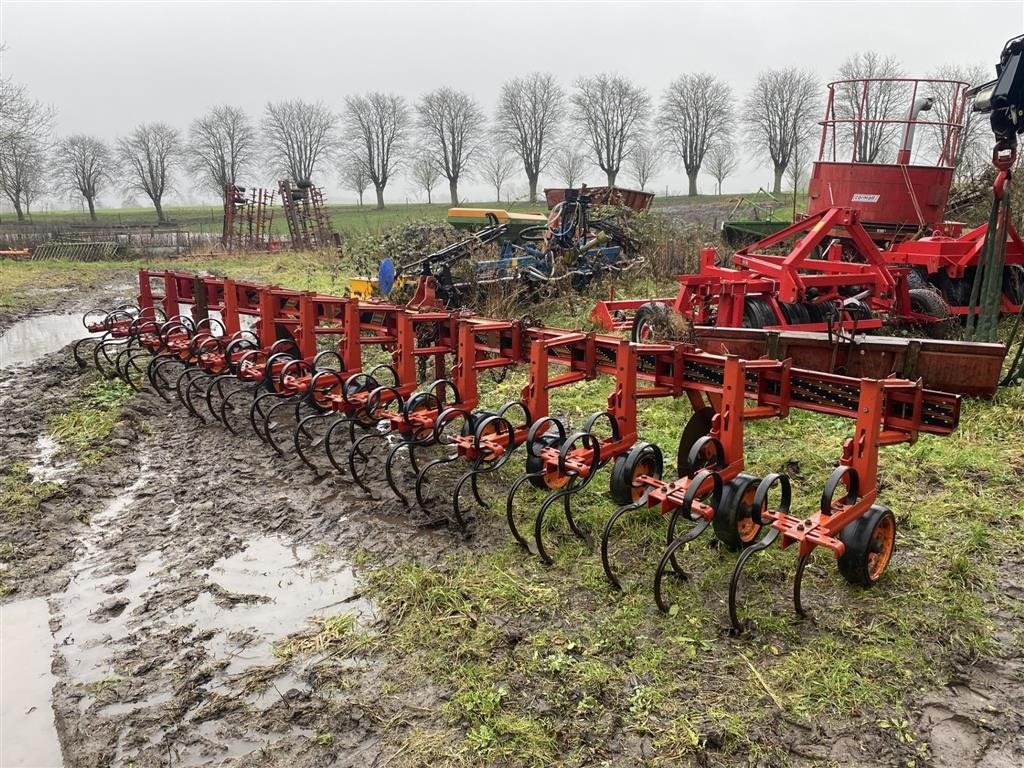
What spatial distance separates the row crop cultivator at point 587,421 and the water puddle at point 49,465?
1195 mm

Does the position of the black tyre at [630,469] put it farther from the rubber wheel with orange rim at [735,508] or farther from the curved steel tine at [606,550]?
the rubber wheel with orange rim at [735,508]

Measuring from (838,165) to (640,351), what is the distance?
652cm

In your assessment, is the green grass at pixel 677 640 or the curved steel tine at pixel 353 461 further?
the curved steel tine at pixel 353 461

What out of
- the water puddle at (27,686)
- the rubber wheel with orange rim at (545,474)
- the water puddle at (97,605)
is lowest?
the water puddle at (27,686)

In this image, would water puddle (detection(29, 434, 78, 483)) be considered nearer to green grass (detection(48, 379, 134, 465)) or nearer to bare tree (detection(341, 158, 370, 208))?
green grass (detection(48, 379, 134, 465))

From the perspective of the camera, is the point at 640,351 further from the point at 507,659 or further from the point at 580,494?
the point at 507,659

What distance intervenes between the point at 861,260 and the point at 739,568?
25.9 ft

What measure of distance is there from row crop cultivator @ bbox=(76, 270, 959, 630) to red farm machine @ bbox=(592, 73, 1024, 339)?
5.31ft

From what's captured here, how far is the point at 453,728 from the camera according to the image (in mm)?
2775

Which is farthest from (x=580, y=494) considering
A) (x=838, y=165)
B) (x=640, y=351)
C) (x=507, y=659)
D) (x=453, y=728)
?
(x=838, y=165)

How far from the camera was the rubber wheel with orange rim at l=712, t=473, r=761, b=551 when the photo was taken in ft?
11.2

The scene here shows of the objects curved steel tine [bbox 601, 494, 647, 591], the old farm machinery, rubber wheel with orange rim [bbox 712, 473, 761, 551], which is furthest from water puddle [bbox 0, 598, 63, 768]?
the old farm machinery

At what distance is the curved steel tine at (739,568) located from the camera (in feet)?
10.2

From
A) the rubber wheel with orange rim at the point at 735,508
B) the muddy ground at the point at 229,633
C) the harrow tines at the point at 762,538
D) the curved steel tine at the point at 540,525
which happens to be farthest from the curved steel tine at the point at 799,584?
the curved steel tine at the point at 540,525
